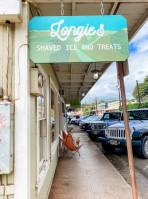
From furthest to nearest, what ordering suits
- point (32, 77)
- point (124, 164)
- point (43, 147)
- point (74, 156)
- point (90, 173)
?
point (74, 156), point (124, 164), point (90, 173), point (43, 147), point (32, 77)

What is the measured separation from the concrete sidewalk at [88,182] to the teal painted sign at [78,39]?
273 cm

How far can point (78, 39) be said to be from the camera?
185cm

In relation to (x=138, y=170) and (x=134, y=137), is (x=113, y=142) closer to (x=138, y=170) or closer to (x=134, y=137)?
Result: (x=134, y=137)

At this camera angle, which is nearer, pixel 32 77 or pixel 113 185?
pixel 32 77

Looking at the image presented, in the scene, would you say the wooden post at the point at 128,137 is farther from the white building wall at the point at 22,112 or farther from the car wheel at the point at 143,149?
the car wheel at the point at 143,149

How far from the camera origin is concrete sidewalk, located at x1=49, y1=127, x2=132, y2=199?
296 cm

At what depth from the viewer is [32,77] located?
77.9 inches

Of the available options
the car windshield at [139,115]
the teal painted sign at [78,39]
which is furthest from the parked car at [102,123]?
the teal painted sign at [78,39]

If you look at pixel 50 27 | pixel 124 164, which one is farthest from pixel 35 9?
pixel 124 164

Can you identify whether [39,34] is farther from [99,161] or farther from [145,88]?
[145,88]

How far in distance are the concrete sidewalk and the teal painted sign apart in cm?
273

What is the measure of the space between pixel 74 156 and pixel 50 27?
16.4 ft

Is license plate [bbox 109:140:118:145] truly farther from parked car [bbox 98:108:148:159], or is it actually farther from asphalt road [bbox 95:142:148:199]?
asphalt road [bbox 95:142:148:199]

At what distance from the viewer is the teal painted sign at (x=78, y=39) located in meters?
1.83
